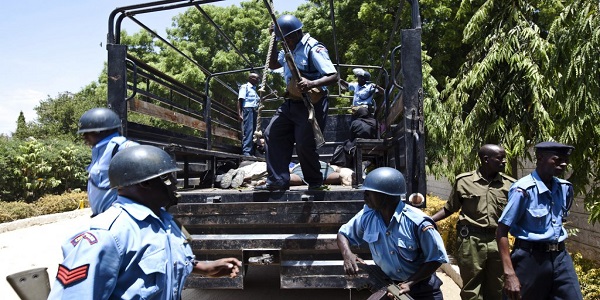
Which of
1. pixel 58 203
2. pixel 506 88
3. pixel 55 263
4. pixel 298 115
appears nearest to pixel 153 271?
pixel 298 115

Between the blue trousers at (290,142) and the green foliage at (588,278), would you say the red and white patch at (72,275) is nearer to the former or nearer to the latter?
the blue trousers at (290,142)

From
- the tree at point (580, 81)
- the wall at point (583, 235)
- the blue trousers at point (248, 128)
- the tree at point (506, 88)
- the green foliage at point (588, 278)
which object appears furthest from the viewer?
the blue trousers at point (248, 128)

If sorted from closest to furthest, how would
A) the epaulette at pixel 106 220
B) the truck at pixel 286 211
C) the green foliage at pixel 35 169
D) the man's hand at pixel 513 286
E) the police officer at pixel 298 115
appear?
the epaulette at pixel 106 220, the man's hand at pixel 513 286, the truck at pixel 286 211, the police officer at pixel 298 115, the green foliage at pixel 35 169

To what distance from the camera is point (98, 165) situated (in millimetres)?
3426

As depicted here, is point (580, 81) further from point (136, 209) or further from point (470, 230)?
point (136, 209)

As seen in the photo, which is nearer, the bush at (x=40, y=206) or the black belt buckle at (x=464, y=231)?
the black belt buckle at (x=464, y=231)

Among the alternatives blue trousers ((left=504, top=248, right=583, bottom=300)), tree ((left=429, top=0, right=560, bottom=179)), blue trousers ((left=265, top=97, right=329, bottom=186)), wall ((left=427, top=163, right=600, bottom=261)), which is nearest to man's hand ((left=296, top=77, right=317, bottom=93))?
blue trousers ((left=265, top=97, right=329, bottom=186))

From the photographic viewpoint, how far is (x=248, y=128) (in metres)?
8.05

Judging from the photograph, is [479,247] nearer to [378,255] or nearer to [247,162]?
[378,255]

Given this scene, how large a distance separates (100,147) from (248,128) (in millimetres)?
4581

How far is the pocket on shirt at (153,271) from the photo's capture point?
175 centimetres

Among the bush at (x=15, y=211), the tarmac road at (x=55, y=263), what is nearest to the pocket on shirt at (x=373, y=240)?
the tarmac road at (x=55, y=263)

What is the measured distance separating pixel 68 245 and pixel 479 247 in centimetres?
325

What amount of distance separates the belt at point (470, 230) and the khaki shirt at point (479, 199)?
0.03 m
